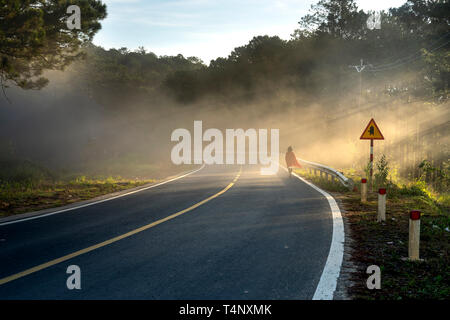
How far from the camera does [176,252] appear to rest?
5898 mm

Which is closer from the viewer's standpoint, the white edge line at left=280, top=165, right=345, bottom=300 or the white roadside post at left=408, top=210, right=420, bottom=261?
the white edge line at left=280, top=165, right=345, bottom=300

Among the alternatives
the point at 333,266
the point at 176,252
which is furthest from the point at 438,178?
the point at 176,252

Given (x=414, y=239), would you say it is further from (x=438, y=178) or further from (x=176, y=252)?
(x=438, y=178)

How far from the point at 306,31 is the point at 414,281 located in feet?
226

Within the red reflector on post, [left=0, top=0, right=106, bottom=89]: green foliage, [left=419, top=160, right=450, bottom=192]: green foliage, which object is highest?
[left=0, top=0, right=106, bottom=89]: green foliage

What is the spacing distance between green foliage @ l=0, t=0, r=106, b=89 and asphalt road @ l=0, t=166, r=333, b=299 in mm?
5974

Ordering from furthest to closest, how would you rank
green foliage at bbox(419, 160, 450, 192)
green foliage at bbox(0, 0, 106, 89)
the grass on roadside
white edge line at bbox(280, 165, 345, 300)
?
green foliage at bbox(419, 160, 450, 192), green foliage at bbox(0, 0, 106, 89), the grass on roadside, white edge line at bbox(280, 165, 345, 300)

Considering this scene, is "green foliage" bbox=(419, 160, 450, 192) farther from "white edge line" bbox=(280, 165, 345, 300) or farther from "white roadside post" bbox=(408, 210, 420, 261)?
"white roadside post" bbox=(408, 210, 420, 261)

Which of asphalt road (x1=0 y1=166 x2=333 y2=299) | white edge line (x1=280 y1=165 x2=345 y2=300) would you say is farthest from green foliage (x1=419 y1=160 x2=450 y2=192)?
white edge line (x1=280 y1=165 x2=345 y2=300)

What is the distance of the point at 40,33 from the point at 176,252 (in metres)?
9.53

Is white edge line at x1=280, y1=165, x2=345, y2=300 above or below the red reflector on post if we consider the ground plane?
below

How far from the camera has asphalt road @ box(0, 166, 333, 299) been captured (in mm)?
4305

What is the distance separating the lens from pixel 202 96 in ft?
212
